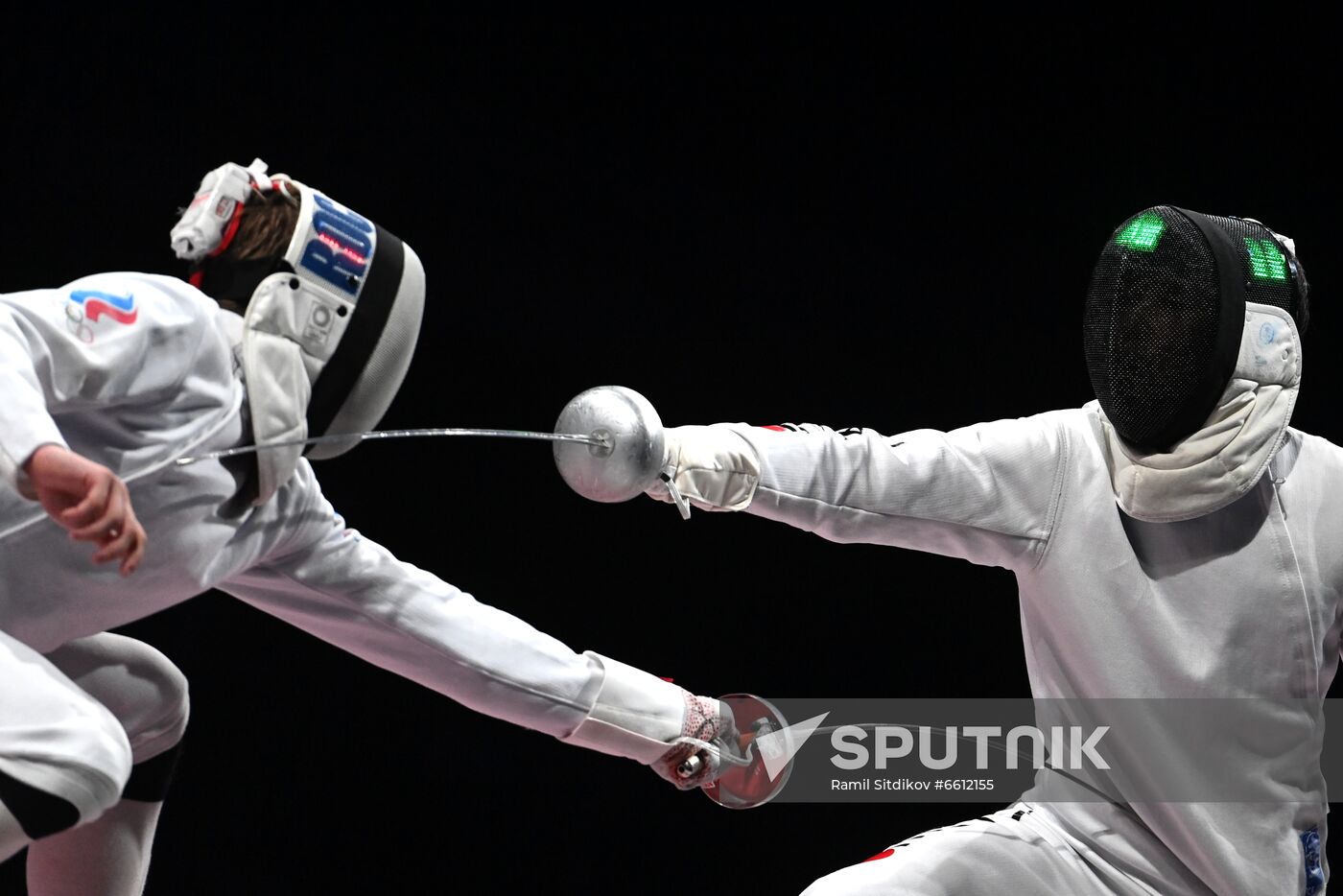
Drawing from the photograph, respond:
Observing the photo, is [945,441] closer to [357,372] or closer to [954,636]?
[357,372]

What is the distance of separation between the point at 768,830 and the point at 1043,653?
1127 mm

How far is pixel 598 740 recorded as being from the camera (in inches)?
83.1

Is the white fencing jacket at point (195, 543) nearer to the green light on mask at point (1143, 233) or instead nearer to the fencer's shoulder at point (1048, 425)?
the fencer's shoulder at point (1048, 425)

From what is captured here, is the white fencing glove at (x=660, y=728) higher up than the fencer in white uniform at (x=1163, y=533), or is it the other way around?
the fencer in white uniform at (x=1163, y=533)

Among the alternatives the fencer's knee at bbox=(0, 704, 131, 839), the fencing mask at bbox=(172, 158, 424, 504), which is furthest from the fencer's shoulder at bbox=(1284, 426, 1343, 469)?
the fencer's knee at bbox=(0, 704, 131, 839)

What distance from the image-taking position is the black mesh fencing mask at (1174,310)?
1.95m

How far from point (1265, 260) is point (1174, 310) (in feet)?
0.53

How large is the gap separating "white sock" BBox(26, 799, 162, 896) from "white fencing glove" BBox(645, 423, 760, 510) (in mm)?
892

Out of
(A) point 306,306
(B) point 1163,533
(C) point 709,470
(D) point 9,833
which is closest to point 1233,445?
(B) point 1163,533

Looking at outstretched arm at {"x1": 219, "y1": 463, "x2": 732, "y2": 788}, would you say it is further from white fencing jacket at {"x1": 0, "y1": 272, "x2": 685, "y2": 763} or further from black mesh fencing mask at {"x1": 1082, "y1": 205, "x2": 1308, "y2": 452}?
black mesh fencing mask at {"x1": 1082, "y1": 205, "x2": 1308, "y2": 452}

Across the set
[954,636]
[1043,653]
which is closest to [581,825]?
[954,636]

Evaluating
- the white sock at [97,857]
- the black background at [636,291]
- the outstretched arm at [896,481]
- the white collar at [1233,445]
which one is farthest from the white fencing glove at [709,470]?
the black background at [636,291]

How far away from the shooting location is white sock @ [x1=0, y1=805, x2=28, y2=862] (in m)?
1.48

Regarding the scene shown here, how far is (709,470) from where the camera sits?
Answer: 6.05ft
